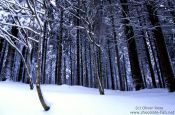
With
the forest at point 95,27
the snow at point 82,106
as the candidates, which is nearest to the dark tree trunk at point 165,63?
the forest at point 95,27

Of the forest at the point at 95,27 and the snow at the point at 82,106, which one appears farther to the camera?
the forest at the point at 95,27

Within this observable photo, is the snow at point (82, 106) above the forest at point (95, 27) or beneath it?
beneath

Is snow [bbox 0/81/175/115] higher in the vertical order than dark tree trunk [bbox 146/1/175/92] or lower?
lower

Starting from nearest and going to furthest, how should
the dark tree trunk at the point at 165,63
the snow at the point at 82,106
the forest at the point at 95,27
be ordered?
the snow at the point at 82,106 < the forest at the point at 95,27 < the dark tree trunk at the point at 165,63

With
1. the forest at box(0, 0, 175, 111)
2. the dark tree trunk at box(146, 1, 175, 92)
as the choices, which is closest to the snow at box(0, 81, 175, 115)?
the forest at box(0, 0, 175, 111)

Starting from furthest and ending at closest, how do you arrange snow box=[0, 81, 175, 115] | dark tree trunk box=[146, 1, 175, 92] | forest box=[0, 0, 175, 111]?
dark tree trunk box=[146, 1, 175, 92]
forest box=[0, 0, 175, 111]
snow box=[0, 81, 175, 115]

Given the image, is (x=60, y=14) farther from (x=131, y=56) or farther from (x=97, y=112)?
(x=97, y=112)

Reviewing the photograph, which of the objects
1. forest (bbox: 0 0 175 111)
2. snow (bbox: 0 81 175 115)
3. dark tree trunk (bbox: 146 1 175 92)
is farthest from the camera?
dark tree trunk (bbox: 146 1 175 92)

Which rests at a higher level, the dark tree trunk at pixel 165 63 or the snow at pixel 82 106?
the dark tree trunk at pixel 165 63

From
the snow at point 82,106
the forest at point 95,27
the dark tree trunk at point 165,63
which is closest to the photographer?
the snow at point 82,106

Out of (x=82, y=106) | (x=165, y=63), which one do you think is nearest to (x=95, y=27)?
(x=165, y=63)

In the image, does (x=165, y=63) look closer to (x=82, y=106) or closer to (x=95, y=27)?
(x=95, y=27)

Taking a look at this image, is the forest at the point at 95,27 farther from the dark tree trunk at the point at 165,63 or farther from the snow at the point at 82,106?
the snow at the point at 82,106

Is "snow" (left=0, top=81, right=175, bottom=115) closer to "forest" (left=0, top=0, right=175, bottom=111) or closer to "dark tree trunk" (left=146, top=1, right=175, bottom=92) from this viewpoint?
"forest" (left=0, top=0, right=175, bottom=111)
